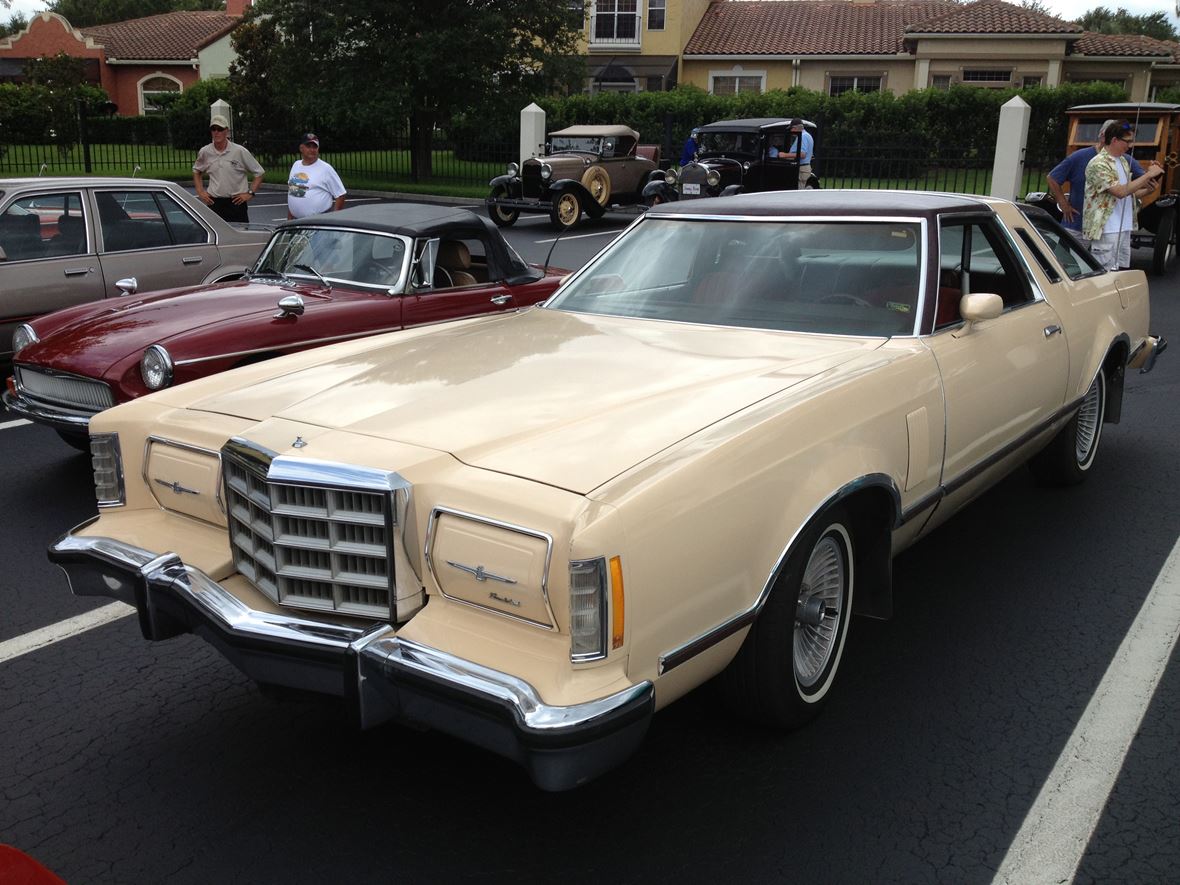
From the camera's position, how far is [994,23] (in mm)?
37594

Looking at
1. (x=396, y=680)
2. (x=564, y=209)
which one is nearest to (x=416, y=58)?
(x=564, y=209)

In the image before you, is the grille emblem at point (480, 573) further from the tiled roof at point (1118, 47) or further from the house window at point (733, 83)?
the tiled roof at point (1118, 47)

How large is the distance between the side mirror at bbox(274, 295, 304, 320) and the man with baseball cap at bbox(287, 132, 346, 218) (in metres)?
4.35

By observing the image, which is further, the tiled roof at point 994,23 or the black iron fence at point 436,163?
the tiled roof at point 994,23

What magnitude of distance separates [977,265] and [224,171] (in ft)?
26.3

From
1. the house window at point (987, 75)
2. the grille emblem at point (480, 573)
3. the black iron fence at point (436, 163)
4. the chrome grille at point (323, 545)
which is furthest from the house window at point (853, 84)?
the grille emblem at point (480, 573)

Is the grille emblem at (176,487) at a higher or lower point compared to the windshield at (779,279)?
lower

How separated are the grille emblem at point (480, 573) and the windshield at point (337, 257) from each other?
4206mm

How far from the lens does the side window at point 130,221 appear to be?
7855 millimetres

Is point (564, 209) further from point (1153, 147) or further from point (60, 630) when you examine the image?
point (60, 630)

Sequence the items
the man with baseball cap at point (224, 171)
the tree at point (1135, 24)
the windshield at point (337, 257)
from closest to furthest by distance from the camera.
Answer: the windshield at point (337, 257)
the man with baseball cap at point (224, 171)
the tree at point (1135, 24)

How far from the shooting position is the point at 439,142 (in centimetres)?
3303

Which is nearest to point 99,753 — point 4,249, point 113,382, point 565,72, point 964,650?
point 113,382

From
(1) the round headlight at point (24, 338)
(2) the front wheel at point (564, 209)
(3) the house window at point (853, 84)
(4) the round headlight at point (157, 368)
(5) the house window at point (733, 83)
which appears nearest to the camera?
(4) the round headlight at point (157, 368)
